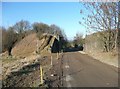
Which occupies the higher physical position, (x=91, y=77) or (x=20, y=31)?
(x=20, y=31)

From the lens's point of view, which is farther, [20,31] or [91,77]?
[20,31]

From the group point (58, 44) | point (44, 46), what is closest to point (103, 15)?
point (44, 46)

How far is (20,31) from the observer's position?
92375 mm

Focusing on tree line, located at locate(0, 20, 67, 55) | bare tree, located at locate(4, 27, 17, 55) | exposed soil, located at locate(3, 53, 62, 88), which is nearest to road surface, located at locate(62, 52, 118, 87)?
exposed soil, located at locate(3, 53, 62, 88)

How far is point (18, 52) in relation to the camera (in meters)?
79.8

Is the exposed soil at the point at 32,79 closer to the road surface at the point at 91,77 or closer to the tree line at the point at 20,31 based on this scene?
the road surface at the point at 91,77

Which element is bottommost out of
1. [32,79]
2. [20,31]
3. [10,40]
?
[32,79]

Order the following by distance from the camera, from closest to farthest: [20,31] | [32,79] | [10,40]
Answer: [32,79]
[10,40]
[20,31]

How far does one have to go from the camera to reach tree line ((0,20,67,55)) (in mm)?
78250

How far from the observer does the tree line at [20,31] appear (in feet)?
257

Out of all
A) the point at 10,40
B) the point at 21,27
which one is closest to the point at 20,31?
the point at 21,27

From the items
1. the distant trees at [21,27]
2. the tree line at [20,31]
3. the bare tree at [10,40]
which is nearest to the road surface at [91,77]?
the tree line at [20,31]

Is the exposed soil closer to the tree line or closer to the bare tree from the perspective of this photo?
the tree line

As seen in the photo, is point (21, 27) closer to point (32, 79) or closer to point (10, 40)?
point (10, 40)
